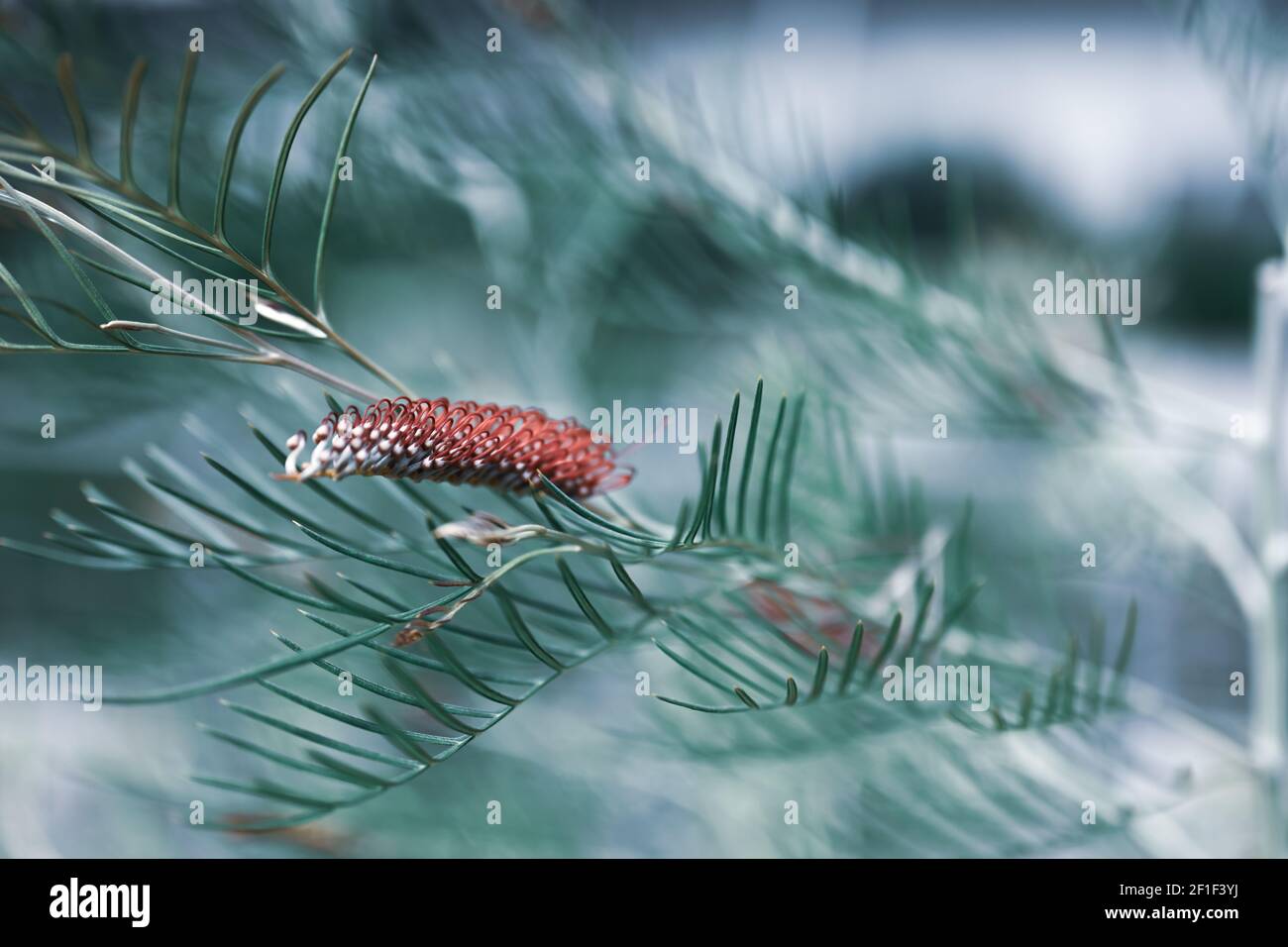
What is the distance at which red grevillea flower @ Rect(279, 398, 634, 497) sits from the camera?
0.09 metres

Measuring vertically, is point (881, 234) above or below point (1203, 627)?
above

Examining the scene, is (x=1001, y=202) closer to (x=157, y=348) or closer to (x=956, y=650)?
(x=956, y=650)

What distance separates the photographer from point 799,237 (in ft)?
0.77

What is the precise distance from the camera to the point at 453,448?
0.10m

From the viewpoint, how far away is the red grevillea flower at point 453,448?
93mm

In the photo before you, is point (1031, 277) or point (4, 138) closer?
point (4, 138)

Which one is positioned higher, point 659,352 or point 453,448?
point 659,352

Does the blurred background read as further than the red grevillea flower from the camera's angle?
Yes

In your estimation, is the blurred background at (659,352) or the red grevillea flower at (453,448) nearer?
the red grevillea flower at (453,448)

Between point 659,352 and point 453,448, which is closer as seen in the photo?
point 453,448

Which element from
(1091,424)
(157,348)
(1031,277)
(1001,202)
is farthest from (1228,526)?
(1001,202)
